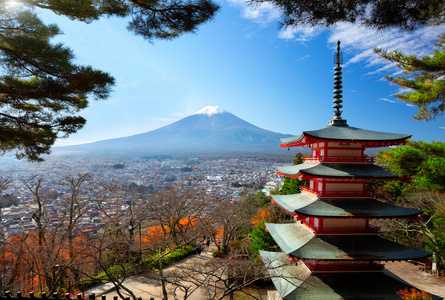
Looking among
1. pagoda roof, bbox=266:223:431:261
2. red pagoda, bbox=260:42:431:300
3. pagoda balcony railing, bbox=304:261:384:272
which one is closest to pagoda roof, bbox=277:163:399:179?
red pagoda, bbox=260:42:431:300

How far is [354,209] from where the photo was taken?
260 inches

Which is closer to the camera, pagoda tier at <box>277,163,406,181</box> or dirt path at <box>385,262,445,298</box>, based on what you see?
pagoda tier at <box>277,163,406,181</box>

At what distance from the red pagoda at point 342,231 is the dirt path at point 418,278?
527cm

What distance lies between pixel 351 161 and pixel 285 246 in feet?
10.7

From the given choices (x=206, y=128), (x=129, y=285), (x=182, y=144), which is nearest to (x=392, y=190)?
(x=129, y=285)

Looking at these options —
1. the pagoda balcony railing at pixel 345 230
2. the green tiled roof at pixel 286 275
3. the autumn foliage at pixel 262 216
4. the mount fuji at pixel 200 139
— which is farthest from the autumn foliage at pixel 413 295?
the mount fuji at pixel 200 139

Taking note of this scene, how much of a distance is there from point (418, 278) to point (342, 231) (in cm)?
918

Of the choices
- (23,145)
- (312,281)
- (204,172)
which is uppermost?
(23,145)

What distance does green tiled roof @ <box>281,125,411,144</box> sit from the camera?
6676 mm

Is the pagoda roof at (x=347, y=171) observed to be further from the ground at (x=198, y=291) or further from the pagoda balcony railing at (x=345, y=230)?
the ground at (x=198, y=291)

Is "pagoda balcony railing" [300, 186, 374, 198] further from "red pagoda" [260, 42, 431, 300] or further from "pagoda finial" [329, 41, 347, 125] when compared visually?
"pagoda finial" [329, 41, 347, 125]

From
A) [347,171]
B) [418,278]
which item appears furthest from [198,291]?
[418,278]

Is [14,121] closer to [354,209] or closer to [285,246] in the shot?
[285,246]

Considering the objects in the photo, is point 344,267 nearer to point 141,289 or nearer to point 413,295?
point 413,295
